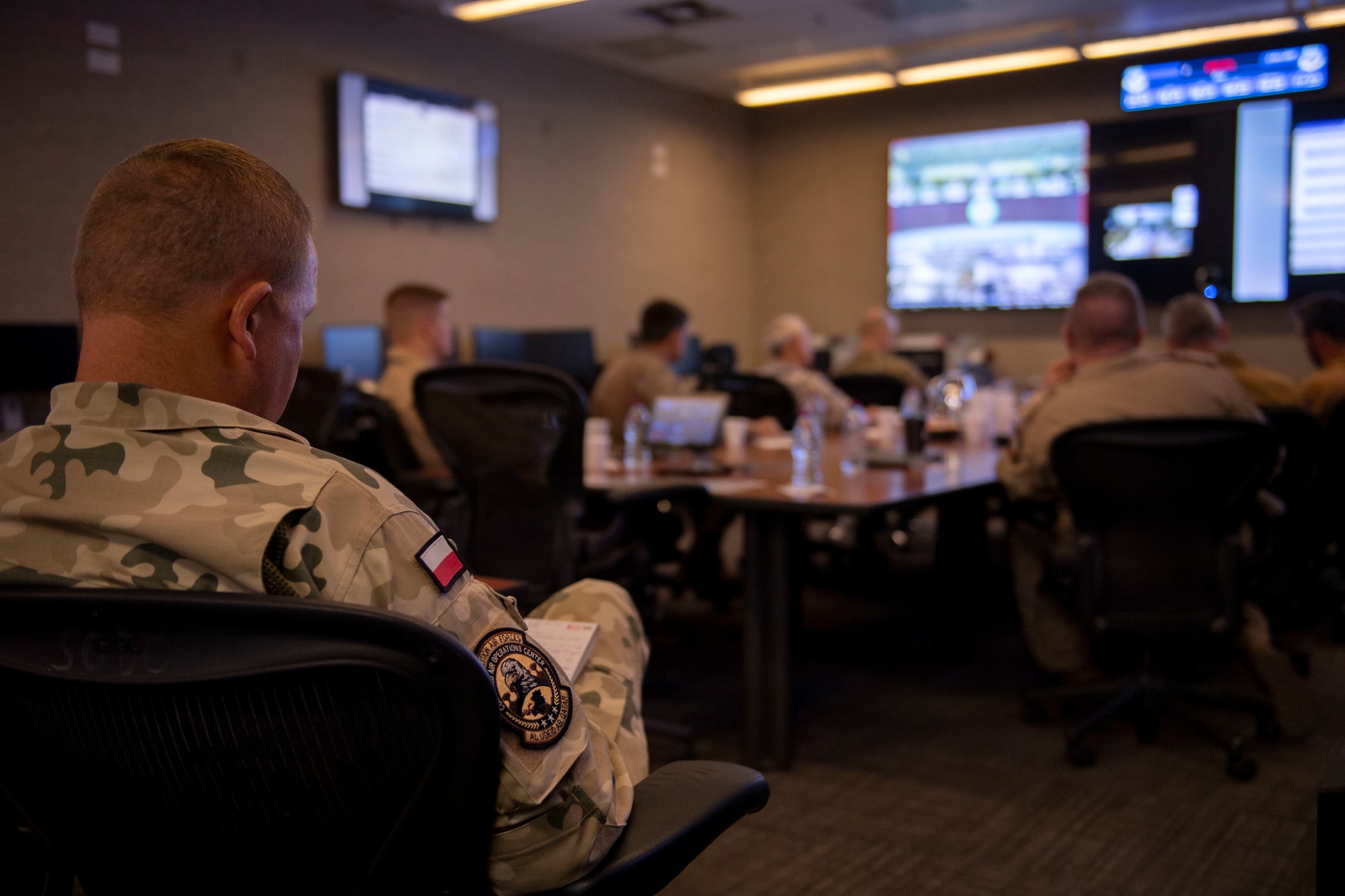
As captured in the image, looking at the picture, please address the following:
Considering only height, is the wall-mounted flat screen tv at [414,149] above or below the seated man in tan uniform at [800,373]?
above

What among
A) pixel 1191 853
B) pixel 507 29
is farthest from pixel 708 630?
pixel 507 29

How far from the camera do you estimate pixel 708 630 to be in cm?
434

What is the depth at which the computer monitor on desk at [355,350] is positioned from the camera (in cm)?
562

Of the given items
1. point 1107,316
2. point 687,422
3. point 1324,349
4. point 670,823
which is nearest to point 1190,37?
point 1324,349

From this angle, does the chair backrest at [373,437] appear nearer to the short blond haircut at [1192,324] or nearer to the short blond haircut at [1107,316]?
the short blond haircut at [1107,316]

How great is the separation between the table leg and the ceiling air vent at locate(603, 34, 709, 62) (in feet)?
15.9

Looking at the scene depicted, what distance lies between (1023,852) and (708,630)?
2024 millimetres

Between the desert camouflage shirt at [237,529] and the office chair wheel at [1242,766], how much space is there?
2.38m

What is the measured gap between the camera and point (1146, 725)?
3.10 metres

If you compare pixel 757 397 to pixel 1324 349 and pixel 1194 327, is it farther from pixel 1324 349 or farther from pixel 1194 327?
pixel 1324 349

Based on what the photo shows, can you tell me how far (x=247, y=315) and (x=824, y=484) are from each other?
7.71ft

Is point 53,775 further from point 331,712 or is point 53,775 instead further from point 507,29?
point 507,29

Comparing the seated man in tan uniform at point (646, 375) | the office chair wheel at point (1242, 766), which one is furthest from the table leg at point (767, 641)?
the seated man in tan uniform at point (646, 375)

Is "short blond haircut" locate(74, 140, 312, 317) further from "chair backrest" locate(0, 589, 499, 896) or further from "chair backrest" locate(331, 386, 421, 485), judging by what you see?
"chair backrest" locate(331, 386, 421, 485)
